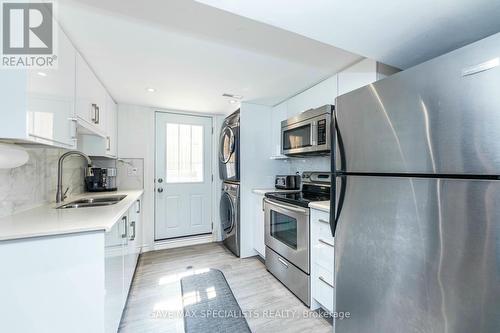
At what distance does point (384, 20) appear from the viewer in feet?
3.33

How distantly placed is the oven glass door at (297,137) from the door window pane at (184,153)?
1610 millimetres

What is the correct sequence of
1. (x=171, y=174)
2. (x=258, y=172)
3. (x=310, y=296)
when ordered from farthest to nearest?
(x=171, y=174) < (x=258, y=172) < (x=310, y=296)

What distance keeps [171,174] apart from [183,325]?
219 cm

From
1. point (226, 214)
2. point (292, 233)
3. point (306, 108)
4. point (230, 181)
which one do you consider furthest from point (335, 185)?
point (226, 214)

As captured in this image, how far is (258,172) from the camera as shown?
116 inches

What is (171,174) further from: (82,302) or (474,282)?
(474,282)

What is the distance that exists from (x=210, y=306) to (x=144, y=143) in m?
2.44

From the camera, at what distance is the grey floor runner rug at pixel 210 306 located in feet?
5.20

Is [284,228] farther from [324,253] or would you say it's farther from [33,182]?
[33,182]

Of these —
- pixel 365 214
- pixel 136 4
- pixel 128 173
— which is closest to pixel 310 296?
pixel 365 214

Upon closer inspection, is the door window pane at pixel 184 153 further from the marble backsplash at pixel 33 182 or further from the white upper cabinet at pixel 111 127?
the marble backsplash at pixel 33 182

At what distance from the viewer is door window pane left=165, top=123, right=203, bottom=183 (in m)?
3.32

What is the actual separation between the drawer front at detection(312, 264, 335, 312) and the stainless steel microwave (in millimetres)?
1058

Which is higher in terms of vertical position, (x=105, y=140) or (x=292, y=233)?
(x=105, y=140)
